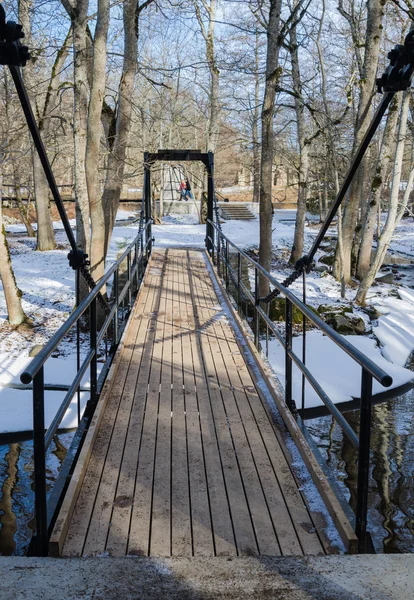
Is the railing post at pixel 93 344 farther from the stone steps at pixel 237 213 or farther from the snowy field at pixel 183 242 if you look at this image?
the stone steps at pixel 237 213

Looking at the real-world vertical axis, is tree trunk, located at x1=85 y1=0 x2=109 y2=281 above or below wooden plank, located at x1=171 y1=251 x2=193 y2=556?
above

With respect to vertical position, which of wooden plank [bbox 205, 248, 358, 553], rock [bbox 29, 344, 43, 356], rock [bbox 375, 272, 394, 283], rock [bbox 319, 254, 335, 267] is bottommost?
rock [bbox 29, 344, 43, 356]

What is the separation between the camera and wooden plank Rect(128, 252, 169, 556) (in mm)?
2758

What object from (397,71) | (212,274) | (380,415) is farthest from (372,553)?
(212,274)

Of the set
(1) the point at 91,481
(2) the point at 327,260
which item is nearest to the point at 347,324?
(2) the point at 327,260

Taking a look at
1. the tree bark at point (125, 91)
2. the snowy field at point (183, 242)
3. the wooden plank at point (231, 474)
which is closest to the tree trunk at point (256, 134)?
the snowy field at point (183, 242)

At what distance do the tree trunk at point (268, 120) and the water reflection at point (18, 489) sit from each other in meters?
7.71

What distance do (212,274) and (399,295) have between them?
22.1ft

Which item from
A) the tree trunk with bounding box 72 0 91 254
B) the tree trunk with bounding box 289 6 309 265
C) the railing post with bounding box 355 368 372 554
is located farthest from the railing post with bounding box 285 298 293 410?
the tree trunk with bounding box 289 6 309 265

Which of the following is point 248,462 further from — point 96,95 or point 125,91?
point 125,91

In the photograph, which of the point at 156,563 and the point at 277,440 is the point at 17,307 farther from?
the point at 156,563

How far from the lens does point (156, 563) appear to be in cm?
249

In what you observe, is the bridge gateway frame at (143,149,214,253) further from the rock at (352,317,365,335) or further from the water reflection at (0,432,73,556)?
the water reflection at (0,432,73,556)

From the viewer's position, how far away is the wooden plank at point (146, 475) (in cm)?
276
